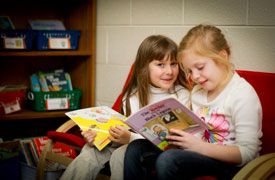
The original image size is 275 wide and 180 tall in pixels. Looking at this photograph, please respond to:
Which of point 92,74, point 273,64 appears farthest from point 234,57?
point 92,74

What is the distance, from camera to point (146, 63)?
1.61 m

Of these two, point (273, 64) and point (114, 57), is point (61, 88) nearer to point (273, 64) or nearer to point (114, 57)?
point (114, 57)

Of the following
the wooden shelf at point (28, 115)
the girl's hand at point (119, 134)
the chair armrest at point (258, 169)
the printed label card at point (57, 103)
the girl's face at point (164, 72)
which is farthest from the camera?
the printed label card at point (57, 103)

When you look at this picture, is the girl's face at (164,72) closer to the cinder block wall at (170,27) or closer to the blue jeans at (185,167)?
the cinder block wall at (170,27)

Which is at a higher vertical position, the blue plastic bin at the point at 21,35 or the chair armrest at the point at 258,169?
the blue plastic bin at the point at 21,35

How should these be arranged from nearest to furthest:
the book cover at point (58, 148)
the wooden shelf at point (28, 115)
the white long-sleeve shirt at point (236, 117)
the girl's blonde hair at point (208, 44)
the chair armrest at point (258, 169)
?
1. the chair armrest at point (258, 169)
2. the white long-sleeve shirt at point (236, 117)
3. the girl's blonde hair at point (208, 44)
4. the book cover at point (58, 148)
5. the wooden shelf at point (28, 115)

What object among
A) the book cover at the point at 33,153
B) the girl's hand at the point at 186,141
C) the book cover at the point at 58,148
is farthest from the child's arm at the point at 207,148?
the book cover at the point at 33,153

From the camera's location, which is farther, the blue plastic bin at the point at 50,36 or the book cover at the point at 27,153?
the blue plastic bin at the point at 50,36

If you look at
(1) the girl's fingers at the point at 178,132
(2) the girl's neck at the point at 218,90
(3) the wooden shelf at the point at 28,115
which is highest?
(2) the girl's neck at the point at 218,90

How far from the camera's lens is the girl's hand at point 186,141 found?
118cm

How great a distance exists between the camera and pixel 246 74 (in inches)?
56.9

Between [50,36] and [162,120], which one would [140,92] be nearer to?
[162,120]

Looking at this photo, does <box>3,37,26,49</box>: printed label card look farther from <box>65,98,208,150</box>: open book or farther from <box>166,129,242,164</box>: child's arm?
<box>166,129,242,164</box>: child's arm

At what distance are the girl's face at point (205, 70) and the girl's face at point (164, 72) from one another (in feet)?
0.83
